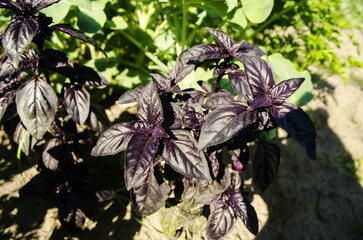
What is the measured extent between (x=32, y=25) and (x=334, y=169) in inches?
98.9

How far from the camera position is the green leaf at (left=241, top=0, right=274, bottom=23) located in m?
2.18

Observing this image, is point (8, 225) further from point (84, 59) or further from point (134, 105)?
point (84, 59)

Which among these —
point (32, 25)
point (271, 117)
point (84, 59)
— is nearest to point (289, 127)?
Result: point (271, 117)

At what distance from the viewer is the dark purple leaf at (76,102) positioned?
4.85 feet

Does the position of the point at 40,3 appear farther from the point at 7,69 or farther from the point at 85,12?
the point at 85,12

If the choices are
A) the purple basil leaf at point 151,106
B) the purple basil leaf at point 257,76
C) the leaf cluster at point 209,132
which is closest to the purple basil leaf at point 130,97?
the leaf cluster at point 209,132

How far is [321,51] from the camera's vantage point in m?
2.57

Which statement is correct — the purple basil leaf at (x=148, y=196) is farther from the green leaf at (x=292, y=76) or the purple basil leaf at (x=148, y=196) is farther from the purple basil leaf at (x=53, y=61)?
the green leaf at (x=292, y=76)

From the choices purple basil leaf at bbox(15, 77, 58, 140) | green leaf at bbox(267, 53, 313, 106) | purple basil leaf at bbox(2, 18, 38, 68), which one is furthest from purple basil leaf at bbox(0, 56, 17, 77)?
green leaf at bbox(267, 53, 313, 106)

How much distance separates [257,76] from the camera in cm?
125

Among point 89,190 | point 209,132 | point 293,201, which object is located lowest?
point 293,201

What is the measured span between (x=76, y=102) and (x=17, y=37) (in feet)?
1.27

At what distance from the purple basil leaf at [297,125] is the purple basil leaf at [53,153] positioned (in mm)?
1052

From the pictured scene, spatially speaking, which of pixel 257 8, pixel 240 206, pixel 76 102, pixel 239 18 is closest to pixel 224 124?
pixel 240 206
